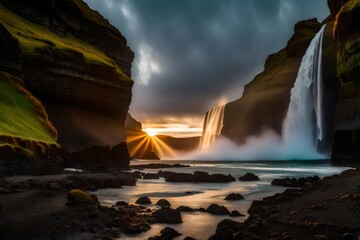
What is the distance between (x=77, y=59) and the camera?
51812 millimetres

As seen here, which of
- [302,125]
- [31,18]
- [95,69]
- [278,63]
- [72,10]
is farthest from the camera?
[278,63]

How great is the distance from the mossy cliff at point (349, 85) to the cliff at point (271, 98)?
178 feet

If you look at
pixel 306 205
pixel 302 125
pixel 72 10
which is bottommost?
pixel 306 205

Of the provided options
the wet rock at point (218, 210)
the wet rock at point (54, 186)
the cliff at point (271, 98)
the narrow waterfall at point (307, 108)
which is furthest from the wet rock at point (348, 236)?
the cliff at point (271, 98)

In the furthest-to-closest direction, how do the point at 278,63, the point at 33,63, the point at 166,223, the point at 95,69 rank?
the point at 278,63
the point at 95,69
the point at 33,63
the point at 166,223

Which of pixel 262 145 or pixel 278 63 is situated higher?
pixel 278 63

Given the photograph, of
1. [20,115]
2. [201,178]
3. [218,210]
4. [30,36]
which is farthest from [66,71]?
[218,210]

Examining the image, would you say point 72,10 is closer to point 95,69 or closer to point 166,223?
point 95,69

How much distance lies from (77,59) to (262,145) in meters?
79.2

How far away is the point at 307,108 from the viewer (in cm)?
8350

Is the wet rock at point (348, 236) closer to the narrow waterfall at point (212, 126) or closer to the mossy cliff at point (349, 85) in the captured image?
the mossy cliff at point (349, 85)

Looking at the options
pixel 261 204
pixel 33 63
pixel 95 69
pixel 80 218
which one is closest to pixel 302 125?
pixel 95 69

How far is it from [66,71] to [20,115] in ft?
54.9

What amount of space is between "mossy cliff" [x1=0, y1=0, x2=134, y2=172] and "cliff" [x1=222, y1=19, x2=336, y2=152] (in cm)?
6520
